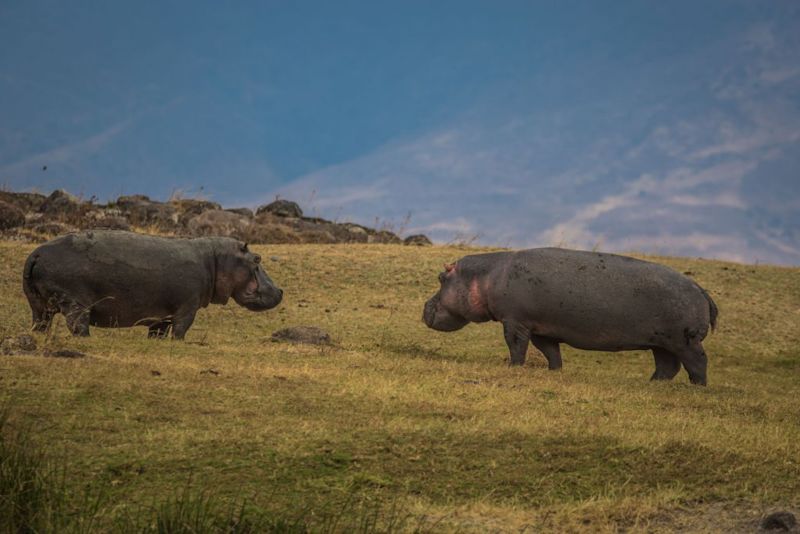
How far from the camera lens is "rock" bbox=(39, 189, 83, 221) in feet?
99.2

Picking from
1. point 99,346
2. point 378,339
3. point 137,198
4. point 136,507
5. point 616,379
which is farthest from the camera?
point 137,198

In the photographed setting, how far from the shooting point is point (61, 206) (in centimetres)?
3162

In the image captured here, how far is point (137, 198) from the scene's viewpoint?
34.1 meters

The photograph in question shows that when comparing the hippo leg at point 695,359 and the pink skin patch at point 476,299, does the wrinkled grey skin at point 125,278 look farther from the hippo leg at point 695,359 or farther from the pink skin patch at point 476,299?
the hippo leg at point 695,359

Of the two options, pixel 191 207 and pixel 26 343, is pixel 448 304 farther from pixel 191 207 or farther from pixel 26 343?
pixel 191 207

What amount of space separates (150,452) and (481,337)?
37.7 ft

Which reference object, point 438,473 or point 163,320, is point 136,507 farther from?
point 163,320

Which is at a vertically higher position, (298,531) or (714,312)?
(714,312)

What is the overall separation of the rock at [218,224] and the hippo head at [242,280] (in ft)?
48.4

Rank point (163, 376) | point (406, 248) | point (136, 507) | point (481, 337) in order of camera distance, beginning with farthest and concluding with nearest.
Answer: point (406, 248)
point (481, 337)
point (163, 376)
point (136, 507)

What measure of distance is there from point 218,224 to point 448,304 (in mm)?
16574

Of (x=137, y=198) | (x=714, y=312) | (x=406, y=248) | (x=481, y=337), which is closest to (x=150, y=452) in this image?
(x=714, y=312)

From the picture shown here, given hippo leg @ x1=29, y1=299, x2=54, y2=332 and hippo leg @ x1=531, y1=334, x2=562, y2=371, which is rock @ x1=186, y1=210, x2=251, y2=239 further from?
hippo leg @ x1=531, y1=334, x2=562, y2=371

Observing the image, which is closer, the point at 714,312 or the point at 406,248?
the point at 714,312
